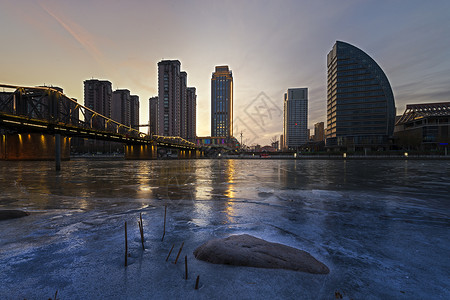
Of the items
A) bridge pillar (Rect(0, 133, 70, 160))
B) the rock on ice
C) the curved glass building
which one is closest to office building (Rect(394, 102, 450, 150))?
the curved glass building

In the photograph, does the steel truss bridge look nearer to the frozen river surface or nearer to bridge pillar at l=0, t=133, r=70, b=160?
bridge pillar at l=0, t=133, r=70, b=160

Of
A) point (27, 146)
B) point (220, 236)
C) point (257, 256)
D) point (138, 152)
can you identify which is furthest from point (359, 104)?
point (27, 146)

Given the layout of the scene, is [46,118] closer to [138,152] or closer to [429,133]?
[138,152]

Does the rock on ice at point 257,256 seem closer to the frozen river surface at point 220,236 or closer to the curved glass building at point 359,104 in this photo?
the frozen river surface at point 220,236

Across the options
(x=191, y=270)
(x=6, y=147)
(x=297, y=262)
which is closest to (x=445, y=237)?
(x=297, y=262)

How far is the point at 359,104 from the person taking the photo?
133 m

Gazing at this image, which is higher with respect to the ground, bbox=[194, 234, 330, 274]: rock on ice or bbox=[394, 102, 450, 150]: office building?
bbox=[394, 102, 450, 150]: office building

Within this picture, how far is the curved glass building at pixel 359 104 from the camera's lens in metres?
127

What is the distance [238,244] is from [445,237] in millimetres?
5165

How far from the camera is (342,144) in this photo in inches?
5202

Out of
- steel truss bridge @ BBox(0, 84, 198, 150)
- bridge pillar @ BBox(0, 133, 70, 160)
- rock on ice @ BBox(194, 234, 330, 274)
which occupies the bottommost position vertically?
rock on ice @ BBox(194, 234, 330, 274)

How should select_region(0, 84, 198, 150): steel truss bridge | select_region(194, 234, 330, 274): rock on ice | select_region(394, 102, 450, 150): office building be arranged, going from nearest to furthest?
select_region(194, 234, 330, 274): rock on ice < select_region(0, 84, 198, 150): steel truss bridge < select_region(394, 102, 450, 150): office building

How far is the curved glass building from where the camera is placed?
12662 centimetres

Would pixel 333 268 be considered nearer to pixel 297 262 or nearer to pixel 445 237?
pixel 297 262
